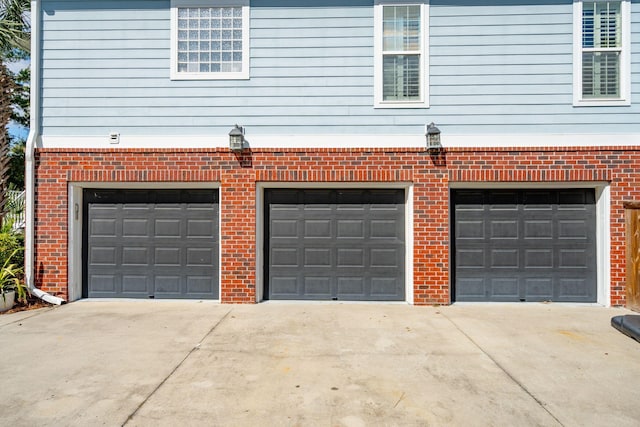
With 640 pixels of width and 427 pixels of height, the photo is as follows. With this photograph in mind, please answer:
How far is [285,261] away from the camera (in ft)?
21.3

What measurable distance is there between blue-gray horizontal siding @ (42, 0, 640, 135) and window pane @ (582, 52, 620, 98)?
298 mm

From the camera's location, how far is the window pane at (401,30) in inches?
246

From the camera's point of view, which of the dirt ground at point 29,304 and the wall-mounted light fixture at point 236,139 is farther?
the wall-mounted light fixture at point 236,139

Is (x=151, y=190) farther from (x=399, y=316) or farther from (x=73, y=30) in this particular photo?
(x=399, y=316)

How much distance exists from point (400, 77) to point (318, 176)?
2.21 meters

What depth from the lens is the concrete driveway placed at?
113 inches

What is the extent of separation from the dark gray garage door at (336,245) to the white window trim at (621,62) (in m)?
3.33

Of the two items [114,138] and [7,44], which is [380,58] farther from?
[7,44]

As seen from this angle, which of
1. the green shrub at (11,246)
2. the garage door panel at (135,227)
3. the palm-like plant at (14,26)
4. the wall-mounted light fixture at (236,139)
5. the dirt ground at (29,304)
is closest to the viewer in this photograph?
the dirt ground at (29,304)

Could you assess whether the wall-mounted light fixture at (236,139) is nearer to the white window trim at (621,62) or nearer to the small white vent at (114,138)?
the small white vent at (114,138)

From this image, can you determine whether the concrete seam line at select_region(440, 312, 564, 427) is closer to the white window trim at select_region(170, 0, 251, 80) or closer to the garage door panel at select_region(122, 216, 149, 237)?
the white window trim at select_region(170, 0, 251, 80)

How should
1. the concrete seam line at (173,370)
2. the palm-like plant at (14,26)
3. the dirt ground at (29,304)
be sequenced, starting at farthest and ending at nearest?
the palm-like plant at (14,26), the dirt ground at (29,304), the concrete seam line at (173,370)

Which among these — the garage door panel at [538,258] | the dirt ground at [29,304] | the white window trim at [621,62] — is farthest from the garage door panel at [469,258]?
the dirt ground at [29,304]

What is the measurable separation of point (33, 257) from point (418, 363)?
641 centimetres
